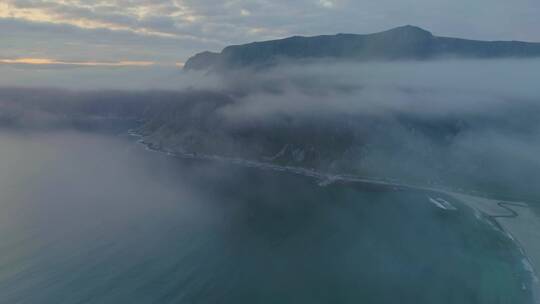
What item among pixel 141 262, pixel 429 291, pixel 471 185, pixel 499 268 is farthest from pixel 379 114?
pixel 141 262

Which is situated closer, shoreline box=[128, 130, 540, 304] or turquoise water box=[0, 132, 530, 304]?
turquoise water box=[0, 132, 530, 304]

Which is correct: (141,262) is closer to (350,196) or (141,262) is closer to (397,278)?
(397,278)

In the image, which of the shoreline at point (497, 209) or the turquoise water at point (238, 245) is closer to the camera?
the turquoise water at point (238, 245)

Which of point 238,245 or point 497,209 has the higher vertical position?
point 238,245
